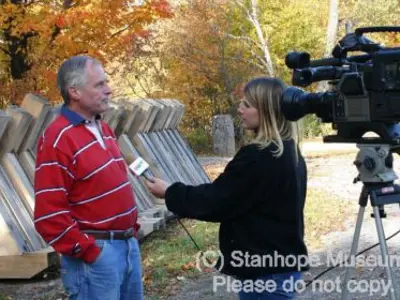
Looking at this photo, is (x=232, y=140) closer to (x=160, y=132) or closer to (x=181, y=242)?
(x=160, y=132)

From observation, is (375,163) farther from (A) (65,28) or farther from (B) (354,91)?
(A) (65,28)

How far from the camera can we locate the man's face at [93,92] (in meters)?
3.15

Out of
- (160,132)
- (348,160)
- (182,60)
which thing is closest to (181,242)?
(160,132)

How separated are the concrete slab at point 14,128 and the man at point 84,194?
8.63ft

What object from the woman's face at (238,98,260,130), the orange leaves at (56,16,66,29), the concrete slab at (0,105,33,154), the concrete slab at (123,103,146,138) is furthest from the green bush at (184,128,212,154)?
the woman's face at (238,98,260,130)

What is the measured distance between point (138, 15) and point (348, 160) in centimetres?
537

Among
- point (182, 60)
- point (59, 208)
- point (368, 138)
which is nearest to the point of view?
point (59, 208)

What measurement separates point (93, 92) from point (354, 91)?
1258 millimetres

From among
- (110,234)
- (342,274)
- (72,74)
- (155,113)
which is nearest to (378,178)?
(110,234)

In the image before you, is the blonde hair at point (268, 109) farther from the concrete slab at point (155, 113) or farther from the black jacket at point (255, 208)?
the concrete slab at point (155, 113)

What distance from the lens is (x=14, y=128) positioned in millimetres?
5656

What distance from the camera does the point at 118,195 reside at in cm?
315

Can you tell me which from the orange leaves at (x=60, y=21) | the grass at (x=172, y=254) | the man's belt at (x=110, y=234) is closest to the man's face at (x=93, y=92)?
the man's belt at (x=110, y=234)

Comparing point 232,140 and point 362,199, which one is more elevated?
point 362,199
